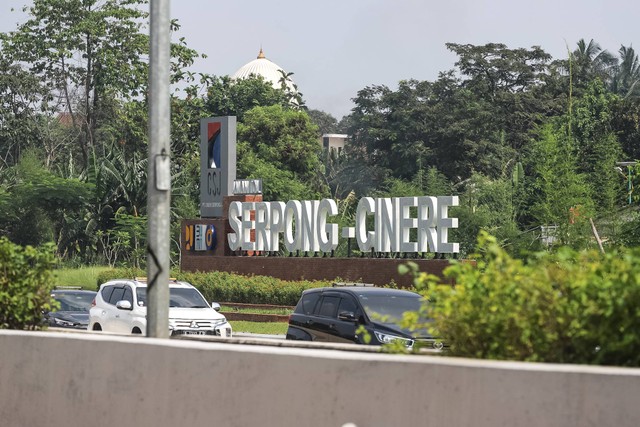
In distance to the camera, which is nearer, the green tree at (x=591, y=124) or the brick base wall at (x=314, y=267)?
the brick base wall at (x=314, y=267)

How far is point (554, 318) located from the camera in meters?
7.34

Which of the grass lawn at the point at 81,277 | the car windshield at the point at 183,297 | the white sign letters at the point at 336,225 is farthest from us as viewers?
the grass lawn at the point at 81,277

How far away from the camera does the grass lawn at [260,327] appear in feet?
108

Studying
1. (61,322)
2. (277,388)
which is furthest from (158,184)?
(61,322)

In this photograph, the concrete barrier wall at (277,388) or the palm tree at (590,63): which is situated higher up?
A: the palm tree at (590,63)

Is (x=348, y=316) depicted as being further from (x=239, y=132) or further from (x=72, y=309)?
(x=239, y=132)

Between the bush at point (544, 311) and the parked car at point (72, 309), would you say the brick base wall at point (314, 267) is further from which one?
the bush at point (544, 311)

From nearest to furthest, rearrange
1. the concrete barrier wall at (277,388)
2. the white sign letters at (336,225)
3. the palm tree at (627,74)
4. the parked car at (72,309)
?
the concrete barrier wall at (277,388), the parked car at (72,309), the white sign letters at (336,225), the palm tree at (627,74)

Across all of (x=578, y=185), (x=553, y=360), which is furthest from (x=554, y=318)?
(x=578, y=185)

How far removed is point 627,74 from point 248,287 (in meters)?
Answer: 76.8

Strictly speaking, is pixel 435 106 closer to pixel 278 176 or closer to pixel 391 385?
pixel 278 176

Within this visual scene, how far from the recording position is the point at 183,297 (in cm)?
2495

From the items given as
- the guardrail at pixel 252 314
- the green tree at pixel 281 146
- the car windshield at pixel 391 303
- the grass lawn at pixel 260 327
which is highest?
the green tree at pixel 281 146

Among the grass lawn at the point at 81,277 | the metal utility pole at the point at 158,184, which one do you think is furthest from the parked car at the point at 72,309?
the grass lawn at the point at 81,277
